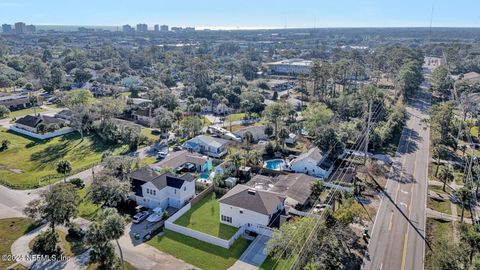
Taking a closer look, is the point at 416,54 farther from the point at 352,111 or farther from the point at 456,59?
the point at 352,111

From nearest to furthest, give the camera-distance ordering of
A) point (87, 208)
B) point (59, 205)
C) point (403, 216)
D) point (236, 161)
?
point (59, 205), point (403, 216), point (87, 208), point (236, 161)

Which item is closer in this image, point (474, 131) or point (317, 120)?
point (317, 120)

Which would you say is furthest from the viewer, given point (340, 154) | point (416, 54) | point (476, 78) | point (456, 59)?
point (456, 59)

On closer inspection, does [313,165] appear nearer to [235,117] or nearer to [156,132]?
[156,132]

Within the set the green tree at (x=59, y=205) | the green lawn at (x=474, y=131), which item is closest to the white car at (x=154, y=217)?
the green tree at (x=59, y=205)

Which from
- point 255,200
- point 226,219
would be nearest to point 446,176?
point 255,200

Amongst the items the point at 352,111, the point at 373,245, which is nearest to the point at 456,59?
the point at 352,111

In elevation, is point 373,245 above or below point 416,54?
below
